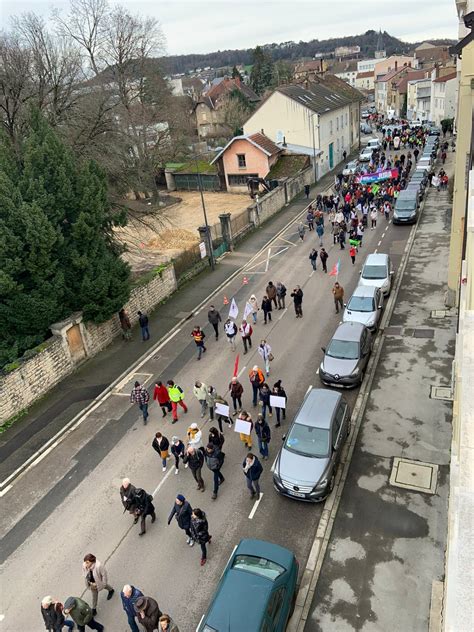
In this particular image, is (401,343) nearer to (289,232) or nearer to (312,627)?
(312,627)

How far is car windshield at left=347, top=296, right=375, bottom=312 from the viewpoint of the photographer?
1859cm

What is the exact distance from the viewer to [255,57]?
104 metres

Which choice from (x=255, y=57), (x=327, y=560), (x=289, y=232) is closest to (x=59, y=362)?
(x=327, y=560)

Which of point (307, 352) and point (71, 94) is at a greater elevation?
point (71, 94)

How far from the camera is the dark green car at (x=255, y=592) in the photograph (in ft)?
25.6

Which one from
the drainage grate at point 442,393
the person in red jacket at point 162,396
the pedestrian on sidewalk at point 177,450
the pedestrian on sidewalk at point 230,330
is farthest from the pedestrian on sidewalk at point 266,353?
the drainage grate at point 442,393

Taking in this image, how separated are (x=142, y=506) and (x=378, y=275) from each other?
14.8 m

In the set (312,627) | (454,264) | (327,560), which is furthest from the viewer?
(454,264)

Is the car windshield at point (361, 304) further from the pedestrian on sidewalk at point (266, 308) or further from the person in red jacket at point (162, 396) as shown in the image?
the person in red jacket at point (162, 396)

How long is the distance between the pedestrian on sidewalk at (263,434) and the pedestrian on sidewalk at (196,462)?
1638mm

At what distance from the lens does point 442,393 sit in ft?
47.9

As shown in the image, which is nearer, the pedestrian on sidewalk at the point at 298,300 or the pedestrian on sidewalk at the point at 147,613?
the pedestrian on sidewalk at the point at 147,613

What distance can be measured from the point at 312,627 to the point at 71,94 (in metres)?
25.1

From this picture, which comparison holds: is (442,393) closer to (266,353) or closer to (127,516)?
(266,353)
